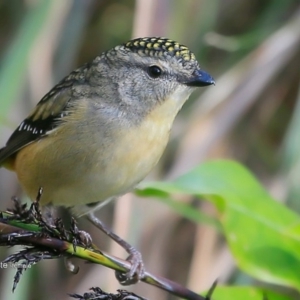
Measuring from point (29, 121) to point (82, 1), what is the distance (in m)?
1.13

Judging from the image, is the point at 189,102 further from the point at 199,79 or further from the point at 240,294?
the point at 240,294

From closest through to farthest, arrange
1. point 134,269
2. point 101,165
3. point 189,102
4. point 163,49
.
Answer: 1. point 134,269
2. point 101,165
3. point 163,49
4. point 189,102

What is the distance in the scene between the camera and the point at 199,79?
2.37 metres

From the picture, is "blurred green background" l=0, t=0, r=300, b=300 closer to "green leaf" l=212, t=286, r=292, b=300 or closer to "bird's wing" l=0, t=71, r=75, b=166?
"bird's wing" l=0, t=71, r=75, b=166

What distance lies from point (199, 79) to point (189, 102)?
4.69ft

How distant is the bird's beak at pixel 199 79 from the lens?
2.37 metres

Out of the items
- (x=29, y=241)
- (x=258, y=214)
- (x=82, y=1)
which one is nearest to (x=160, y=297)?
(x=258, y=214)

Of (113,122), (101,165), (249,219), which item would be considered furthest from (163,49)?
(249,219)

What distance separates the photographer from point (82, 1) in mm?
3678

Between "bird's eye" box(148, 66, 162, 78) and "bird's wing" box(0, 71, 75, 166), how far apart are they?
35 cm

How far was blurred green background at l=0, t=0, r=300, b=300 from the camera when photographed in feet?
10.9

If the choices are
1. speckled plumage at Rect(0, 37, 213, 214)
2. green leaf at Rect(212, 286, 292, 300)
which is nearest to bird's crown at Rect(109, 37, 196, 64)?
speckled plumage at Rect(0, 37, 213, 214)

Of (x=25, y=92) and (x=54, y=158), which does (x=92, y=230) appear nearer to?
(x=25, y=92)

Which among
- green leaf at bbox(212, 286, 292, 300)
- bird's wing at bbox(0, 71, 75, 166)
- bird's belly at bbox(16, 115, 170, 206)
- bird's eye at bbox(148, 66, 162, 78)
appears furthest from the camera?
bird's wing at bbox(0, 71, 75, 166)
